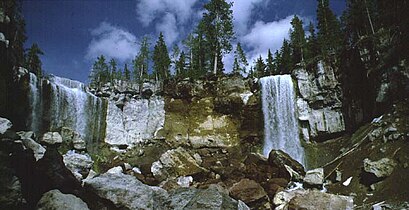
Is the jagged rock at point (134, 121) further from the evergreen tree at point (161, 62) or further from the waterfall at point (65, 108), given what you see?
the evergreen tree at point (161, 62)

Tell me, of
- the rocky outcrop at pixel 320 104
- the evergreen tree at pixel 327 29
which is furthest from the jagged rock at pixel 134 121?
the evergreen tree at pixel 327 29

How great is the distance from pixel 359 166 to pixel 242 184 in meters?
8.22

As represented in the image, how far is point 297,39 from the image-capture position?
163 ft

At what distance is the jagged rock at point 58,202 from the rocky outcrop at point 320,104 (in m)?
27.5

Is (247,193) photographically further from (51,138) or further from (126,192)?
(51,138)

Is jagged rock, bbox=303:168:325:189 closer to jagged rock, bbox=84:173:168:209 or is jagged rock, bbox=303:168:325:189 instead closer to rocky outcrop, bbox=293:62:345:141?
jagged rock, bbox=84:173:168:209

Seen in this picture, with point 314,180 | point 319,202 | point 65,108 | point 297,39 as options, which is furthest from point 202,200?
point 297,39

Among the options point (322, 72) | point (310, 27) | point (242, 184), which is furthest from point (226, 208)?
point (310, 27)

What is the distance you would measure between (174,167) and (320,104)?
17.7 m

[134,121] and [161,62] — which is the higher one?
[161,62]

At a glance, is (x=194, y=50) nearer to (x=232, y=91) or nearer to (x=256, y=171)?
(x=232, y=91)

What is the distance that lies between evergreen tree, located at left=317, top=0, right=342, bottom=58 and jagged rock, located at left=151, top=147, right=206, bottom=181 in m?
27.8

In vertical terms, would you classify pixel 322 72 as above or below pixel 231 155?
above

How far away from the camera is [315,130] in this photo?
31.4 metres
